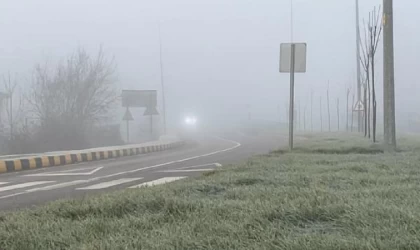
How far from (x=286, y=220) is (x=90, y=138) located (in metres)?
27.2

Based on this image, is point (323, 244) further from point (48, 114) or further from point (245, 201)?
point (48, 114)

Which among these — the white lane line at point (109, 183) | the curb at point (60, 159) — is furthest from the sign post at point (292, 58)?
the curb at point (60, 159)

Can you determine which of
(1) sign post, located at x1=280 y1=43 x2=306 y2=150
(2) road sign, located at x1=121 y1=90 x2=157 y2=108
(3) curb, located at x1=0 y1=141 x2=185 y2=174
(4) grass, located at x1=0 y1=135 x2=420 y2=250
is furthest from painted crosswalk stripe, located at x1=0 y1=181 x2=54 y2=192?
(2) road sign, located at x1=121 y1=90 x2=157 y2=108

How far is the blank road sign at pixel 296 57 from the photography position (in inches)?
576

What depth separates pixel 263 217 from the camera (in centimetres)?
421

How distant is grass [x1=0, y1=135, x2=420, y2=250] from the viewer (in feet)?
11.3

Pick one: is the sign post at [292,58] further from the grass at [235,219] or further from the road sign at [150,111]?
the road sign at [150,111]

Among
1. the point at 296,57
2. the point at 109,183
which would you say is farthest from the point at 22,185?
the point at 296,57

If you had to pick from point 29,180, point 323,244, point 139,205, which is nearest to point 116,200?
point 139,205

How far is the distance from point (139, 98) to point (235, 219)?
35407mm

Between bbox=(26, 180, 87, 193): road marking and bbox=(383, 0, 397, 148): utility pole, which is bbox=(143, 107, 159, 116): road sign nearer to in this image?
bbox=(383, 0, 397, 148): utility pole

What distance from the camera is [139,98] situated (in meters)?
39.1

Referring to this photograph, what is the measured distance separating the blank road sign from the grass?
855 cm

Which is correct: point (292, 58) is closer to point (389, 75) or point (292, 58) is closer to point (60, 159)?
point (389, 75)
